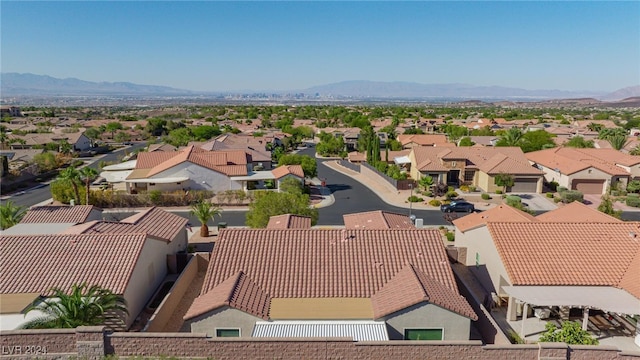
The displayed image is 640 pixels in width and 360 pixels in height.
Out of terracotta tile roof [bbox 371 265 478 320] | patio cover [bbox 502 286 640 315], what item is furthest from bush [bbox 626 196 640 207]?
terracotta tile roof [bbox 371 265 478 320]

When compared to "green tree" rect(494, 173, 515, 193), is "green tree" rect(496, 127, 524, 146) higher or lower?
higher

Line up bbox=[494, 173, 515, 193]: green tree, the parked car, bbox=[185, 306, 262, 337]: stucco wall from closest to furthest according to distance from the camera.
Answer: bbox=[185, 306, 262, 337]: stucco wall
the parked car
bbox=[494, 173, 515, 193]: green tree

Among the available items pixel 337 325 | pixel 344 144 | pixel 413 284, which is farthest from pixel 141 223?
pixel 344 144

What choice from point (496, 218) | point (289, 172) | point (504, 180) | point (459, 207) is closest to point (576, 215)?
point (496, 218)

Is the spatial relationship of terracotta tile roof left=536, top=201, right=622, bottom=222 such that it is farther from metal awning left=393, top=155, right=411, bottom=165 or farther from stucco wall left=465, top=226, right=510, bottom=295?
metal awning left=393, top=155, right=411, bottom=165

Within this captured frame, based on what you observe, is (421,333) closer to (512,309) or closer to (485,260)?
(512,309)
